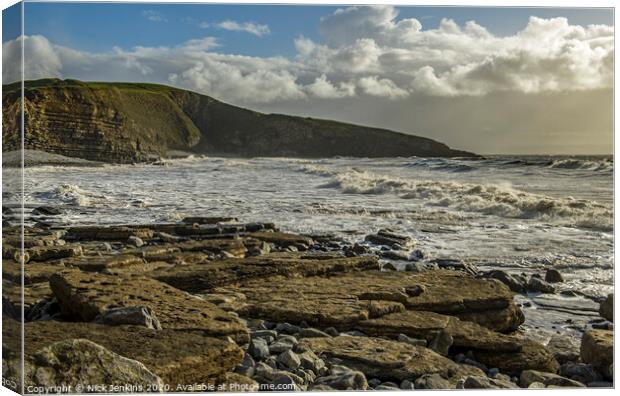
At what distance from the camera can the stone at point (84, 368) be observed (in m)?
4.97

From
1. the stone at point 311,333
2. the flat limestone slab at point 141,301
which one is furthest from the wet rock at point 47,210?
the stone at point 311,333

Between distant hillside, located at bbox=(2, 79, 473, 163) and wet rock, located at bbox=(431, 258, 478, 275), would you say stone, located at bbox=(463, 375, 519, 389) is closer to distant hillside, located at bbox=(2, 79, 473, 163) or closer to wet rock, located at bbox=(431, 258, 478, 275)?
wet rock, located at bbox=(431, 258, 478, 275)

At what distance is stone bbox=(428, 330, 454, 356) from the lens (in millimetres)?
5992

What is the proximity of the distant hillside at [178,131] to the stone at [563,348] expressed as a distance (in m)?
1.99

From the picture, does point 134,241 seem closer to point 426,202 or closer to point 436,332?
point 426,202

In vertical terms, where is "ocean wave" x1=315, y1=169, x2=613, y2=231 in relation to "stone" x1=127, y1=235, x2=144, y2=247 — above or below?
above

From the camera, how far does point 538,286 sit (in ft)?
22.5

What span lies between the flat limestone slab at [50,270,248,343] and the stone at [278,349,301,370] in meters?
0.34

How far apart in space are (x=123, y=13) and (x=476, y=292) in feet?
13.4

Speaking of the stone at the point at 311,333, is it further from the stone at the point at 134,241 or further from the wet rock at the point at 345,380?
the stone at the point at 134,241

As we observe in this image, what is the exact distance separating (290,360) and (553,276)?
2853 mm

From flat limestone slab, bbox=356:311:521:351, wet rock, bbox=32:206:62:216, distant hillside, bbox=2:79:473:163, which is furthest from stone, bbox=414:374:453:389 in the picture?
wet rock, bbox=32:206:62:216

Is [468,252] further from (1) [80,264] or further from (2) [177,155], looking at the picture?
(1) [80,264]

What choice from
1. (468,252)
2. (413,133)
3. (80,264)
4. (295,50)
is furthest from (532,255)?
(80,264)
